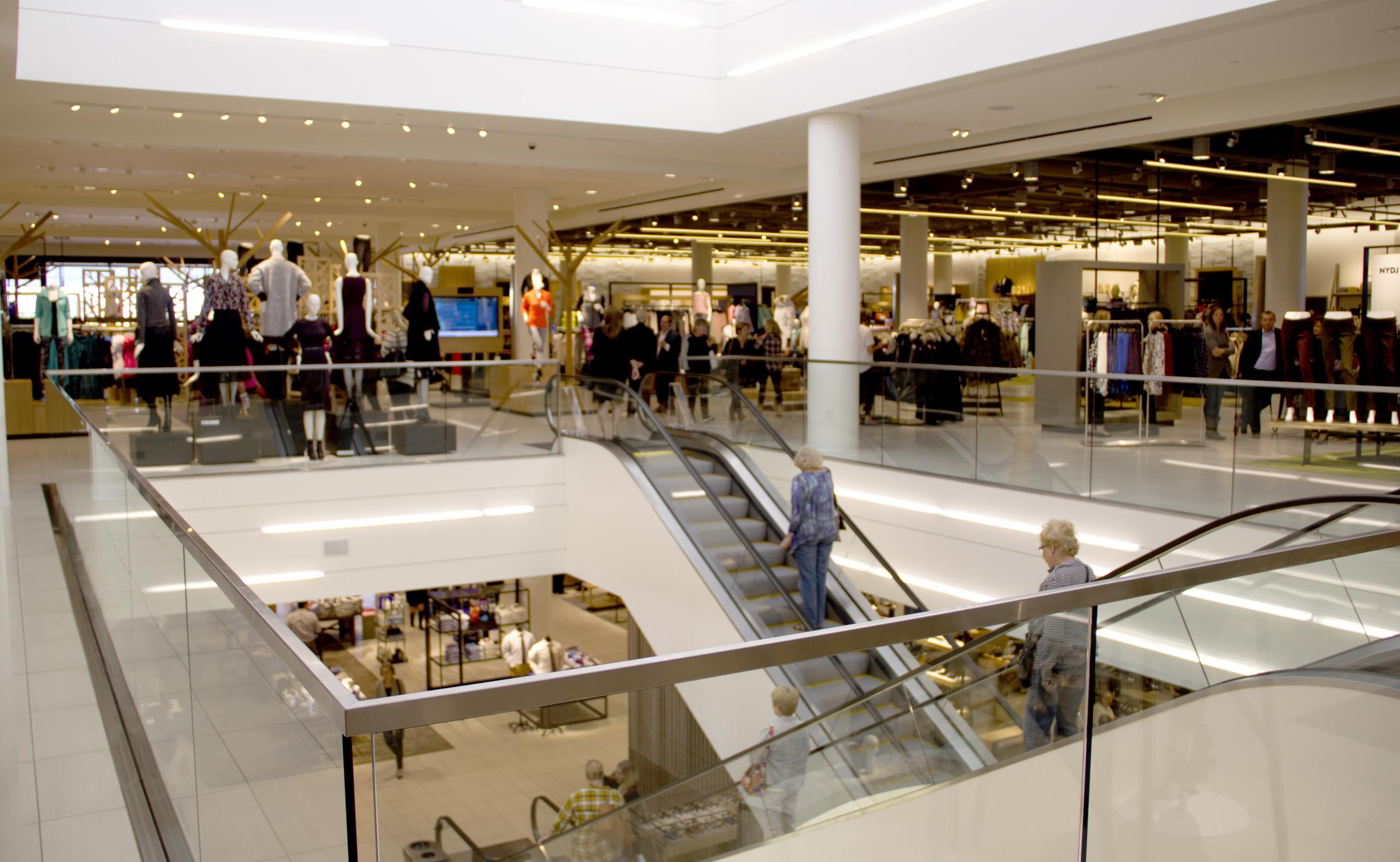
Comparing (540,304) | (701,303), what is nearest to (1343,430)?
(540,304)

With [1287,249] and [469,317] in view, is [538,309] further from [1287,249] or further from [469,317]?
[469,317]

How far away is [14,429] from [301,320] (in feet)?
17.5

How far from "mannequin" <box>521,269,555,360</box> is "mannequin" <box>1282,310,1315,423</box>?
9.10 metres

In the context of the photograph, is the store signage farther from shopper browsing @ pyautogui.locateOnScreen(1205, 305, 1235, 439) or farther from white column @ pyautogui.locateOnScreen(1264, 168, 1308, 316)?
white column @ pyautogui.locateOnScreen(1264, 168, 1308, 316)

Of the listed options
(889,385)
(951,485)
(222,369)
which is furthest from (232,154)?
(951,485)

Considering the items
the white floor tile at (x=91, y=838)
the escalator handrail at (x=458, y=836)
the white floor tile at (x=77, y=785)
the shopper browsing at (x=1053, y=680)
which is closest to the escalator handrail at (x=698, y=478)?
the white floor tile at (x=77, y=785)

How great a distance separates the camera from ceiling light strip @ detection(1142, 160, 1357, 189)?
15.4 meters

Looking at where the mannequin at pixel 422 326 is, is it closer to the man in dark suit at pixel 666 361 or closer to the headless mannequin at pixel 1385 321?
the man in dark suit at pixel 666 361

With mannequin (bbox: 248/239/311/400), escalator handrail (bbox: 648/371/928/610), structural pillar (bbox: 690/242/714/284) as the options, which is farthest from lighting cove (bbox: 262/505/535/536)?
structural pillar (bbox: 690/242/714/284)

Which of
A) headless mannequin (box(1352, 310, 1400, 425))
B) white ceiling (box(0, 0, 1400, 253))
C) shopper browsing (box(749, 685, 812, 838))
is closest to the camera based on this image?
shopper browsing (box(749, 685, 812, 838))

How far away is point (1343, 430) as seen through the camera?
7766mm

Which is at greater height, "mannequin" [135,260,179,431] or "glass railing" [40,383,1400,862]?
"mannequin" [135,260,179,431]

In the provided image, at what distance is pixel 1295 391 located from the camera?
8.04 m

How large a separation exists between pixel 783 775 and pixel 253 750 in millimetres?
1100
